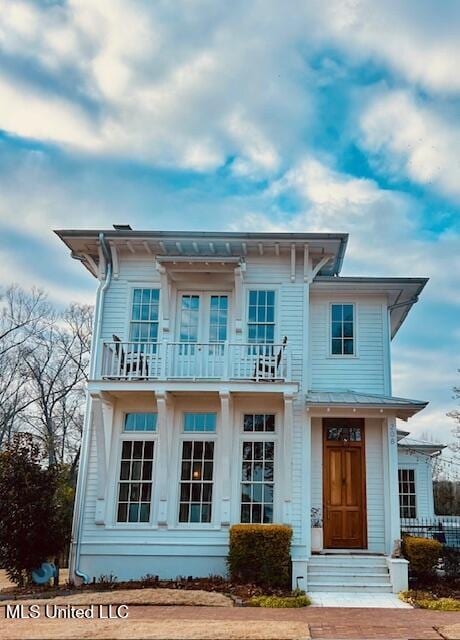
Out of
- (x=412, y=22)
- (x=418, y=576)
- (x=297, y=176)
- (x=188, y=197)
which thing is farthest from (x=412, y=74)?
(x=418, y=576)

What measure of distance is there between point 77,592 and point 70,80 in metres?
10.2

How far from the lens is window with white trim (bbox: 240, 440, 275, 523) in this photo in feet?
39.4

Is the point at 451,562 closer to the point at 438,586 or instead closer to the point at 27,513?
the point at 438,586

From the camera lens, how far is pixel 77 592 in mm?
10250

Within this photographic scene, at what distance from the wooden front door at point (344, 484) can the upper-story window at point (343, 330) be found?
1.68 meters

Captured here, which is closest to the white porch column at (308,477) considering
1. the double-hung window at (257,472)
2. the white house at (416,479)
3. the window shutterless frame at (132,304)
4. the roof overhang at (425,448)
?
the double-hung window at (257,472)

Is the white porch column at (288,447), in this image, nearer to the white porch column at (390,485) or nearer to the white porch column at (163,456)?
the white porch column at (390,485)

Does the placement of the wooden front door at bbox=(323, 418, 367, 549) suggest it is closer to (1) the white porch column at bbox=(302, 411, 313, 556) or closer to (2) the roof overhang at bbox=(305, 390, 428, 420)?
(1) the white porch column at bbox=(302, 411, 313, 556)

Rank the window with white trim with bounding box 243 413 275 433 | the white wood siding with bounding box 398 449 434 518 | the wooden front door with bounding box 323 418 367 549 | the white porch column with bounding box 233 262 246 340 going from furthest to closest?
the white wood siding with bounding box 398 449 434 518
the white porch column with bounding box 233 262 246 340
the window with white trim with bounding box 243 413 275 433
the wooden front door with bounding box 323 418 367 549

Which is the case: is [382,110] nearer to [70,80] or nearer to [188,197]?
[188,197]

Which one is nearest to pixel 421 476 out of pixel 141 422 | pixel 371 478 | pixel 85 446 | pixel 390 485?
pixel 371 478

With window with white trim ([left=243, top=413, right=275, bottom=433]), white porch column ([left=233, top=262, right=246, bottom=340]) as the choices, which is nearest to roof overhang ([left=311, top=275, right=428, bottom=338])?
white porch column ([left=233, top=262, right=246, bottom=340])

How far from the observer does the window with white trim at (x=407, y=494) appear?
1792 centimetres

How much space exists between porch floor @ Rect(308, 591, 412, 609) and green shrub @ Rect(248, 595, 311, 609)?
0.67 feet
